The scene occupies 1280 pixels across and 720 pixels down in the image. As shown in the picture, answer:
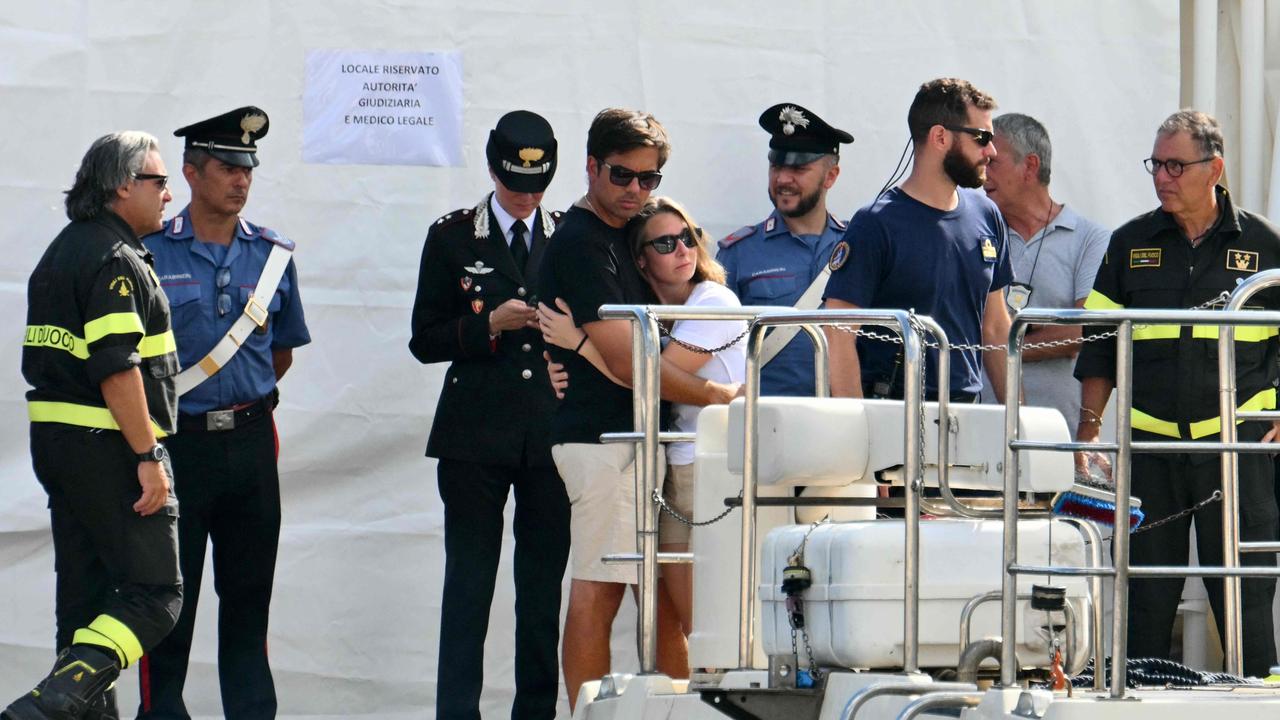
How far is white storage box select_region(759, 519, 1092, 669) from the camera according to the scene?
13.3 ft

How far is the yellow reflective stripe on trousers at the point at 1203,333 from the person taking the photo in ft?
20.3

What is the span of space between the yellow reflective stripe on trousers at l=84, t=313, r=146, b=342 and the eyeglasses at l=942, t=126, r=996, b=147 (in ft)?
8.00

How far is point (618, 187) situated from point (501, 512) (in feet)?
4.46

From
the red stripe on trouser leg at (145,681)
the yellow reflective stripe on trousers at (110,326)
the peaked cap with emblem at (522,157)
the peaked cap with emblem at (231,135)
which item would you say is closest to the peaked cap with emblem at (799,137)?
the peaked cap with emblem at (522,157)

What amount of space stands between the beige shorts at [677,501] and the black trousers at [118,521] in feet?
4.79

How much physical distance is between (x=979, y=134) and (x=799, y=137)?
1283 millimetres

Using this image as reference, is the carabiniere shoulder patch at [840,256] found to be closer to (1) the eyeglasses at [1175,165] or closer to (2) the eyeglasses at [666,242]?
(2) the eyeglasses at [666,242]

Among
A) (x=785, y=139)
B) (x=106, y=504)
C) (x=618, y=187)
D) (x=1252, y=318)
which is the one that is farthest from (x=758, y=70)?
(x=1252, y=318)

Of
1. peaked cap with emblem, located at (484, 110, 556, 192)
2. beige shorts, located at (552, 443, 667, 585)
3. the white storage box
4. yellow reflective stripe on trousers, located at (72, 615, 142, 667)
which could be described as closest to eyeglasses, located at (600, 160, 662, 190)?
beige shorts, located at (552, 443, 667, 585)

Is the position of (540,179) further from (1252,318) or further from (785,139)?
(1252,318)

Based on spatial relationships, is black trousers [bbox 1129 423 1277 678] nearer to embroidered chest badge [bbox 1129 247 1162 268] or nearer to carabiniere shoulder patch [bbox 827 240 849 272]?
embroidered chest badge [bbox 1129 247 1162 268]

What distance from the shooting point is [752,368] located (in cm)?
434

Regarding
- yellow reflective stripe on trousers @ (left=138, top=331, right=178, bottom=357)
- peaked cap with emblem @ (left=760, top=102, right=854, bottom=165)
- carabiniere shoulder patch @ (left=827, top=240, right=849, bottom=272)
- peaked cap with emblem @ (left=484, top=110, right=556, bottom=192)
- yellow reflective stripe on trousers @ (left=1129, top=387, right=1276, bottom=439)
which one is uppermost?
peaked cap with emblem @ (left=760, top=102, right=854, bottom=165)

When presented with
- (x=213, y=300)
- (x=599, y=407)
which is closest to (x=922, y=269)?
(x=599, y=407)
